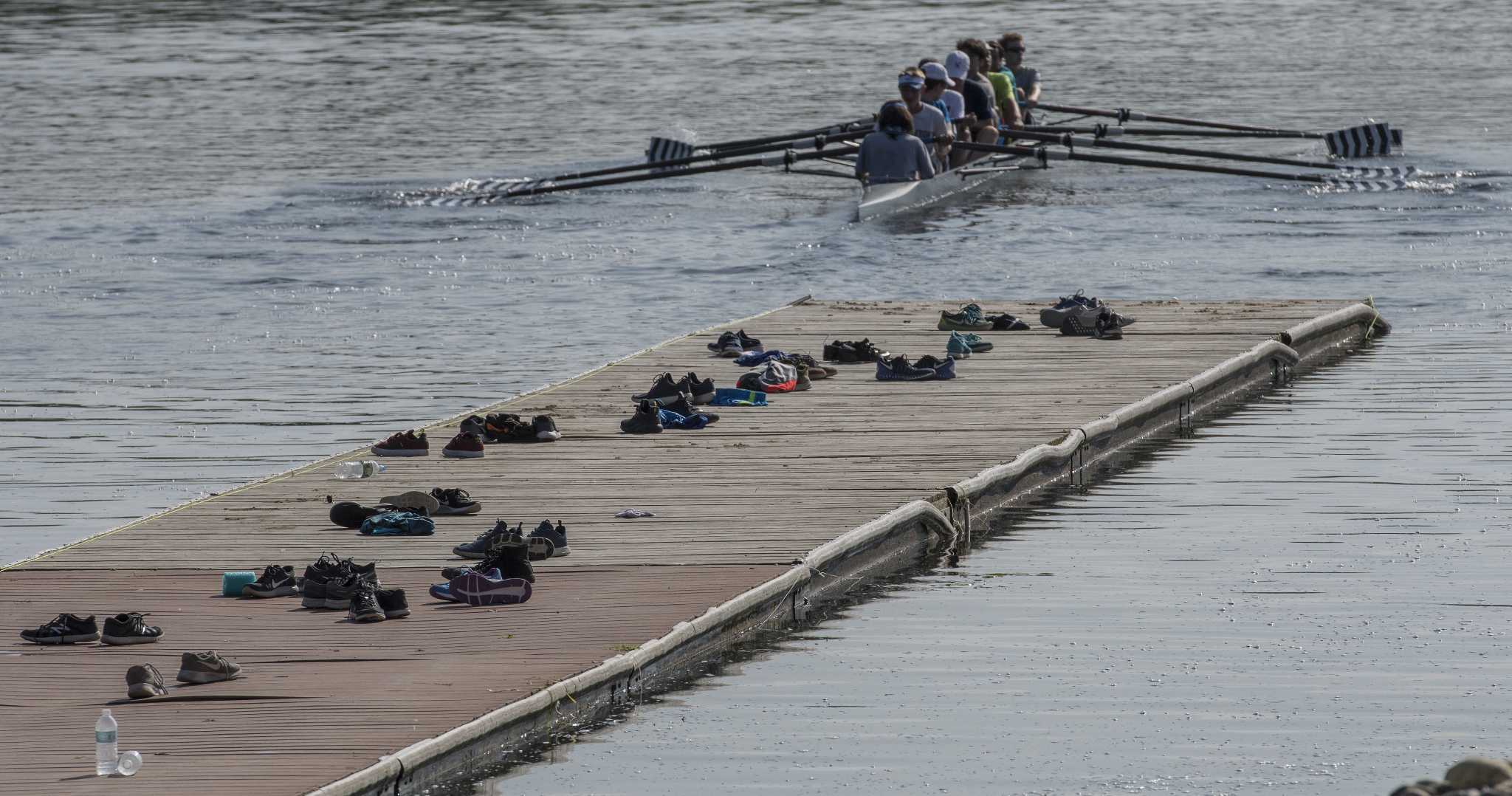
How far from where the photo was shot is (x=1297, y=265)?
26.8 meters

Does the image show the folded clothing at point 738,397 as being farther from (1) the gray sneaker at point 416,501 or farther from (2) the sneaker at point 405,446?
(1) the gray sneaker at point 416,501

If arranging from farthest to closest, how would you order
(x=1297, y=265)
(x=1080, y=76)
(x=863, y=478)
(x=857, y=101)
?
(x=1080, y=76) → (x=857, y=101) → (x=1297, y=265) → (x=863, y=478)

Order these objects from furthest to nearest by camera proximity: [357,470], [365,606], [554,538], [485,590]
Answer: [357,470], [554,538], [485,590], [365,606]

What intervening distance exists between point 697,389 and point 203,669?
7081mm

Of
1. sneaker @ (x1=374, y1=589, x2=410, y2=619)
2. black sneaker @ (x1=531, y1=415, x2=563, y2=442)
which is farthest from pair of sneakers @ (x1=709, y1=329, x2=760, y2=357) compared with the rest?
sneaker @ (x1=374, y1=589, x2=410, y2=619)

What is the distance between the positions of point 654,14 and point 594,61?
1305 centimetres

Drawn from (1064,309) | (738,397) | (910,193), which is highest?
(910,193)

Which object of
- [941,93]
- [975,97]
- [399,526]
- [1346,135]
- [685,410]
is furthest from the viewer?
[1346,135]

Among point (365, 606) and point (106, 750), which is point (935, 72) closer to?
point (365, 606)

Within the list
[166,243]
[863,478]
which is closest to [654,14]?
[166,243]

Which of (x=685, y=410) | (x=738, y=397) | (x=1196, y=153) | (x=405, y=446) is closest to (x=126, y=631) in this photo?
(x=405, y=446)

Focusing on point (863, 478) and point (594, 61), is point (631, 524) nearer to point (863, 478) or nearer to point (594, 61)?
point (863, 478)

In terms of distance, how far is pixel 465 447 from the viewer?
43.9ft

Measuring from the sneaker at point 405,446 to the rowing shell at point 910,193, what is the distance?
15.6 m
